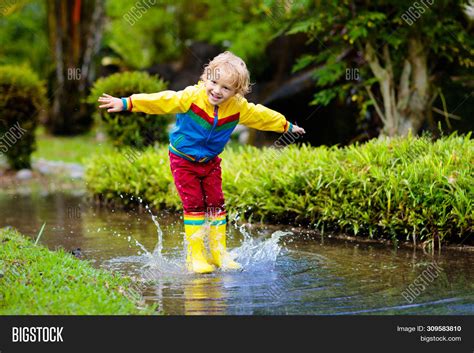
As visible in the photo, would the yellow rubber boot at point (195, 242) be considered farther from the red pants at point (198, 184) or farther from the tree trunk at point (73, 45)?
the tree trunk at point (73, 45)

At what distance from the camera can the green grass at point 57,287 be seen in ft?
14.6

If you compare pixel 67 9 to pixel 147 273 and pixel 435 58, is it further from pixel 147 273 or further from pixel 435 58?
pixel 147 273

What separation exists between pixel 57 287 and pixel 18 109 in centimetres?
769

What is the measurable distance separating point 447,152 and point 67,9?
11053mm

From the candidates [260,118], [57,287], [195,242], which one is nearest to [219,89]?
[260,118]

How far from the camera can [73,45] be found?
16.6 m

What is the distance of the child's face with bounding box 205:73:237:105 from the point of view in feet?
18.2

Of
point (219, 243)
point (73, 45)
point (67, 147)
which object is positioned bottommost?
point (219, 243)

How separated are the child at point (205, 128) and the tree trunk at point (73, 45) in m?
10.7

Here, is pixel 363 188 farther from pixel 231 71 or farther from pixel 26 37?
pixel 26 37

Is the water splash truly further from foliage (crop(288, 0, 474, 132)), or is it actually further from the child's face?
foliage (crop(288, 0, 474, 132))

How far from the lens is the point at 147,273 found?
19.2ft

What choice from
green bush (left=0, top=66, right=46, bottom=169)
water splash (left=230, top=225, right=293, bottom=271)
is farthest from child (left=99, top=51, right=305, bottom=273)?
green bush (left=0, top=66, right=46, bottom=169)

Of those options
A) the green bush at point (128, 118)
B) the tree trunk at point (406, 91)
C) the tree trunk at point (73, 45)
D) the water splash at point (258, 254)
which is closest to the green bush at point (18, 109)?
the green bush at point (128, 118)
